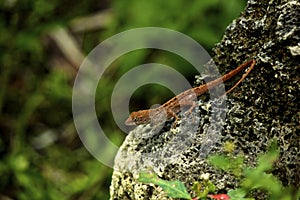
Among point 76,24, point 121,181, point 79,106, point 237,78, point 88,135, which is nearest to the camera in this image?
point 237,78

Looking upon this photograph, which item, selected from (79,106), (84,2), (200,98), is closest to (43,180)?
(79,106)

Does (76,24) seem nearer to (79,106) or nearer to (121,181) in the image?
(79,106)

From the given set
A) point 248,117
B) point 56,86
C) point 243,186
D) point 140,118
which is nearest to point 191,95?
point 248,117

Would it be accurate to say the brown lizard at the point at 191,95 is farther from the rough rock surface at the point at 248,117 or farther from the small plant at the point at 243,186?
the small plant at the point at 243,186

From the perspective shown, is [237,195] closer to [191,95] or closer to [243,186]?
[243,186]

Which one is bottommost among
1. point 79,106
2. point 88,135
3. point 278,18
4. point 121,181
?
Result: point 121,181

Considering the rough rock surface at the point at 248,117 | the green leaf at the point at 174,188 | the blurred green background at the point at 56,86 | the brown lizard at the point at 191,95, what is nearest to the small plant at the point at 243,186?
the green leaf at the point at 174,188

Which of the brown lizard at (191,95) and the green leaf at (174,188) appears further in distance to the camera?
the brown lizard at (191,95)
